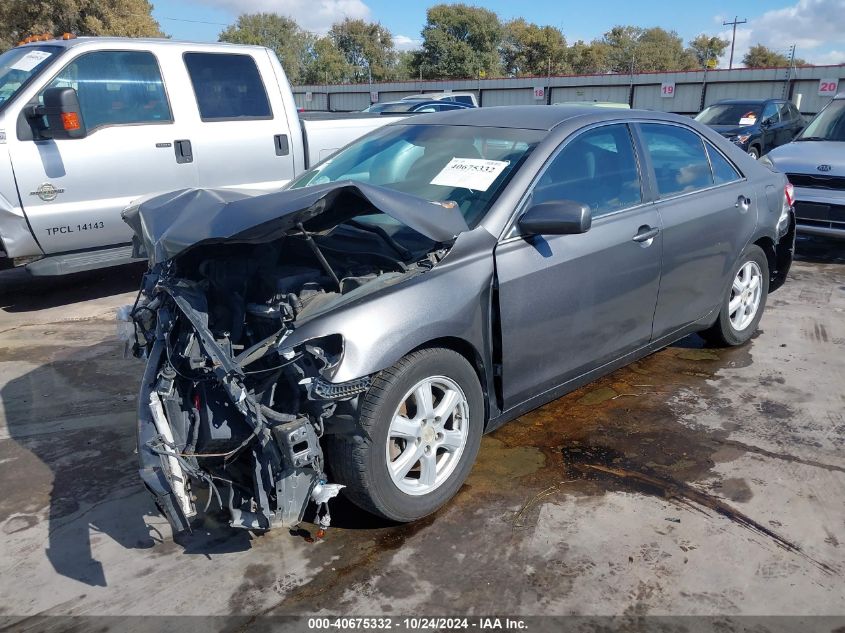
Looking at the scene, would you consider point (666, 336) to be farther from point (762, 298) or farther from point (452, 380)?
point (452, 380)

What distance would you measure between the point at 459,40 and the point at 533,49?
7.86 meters

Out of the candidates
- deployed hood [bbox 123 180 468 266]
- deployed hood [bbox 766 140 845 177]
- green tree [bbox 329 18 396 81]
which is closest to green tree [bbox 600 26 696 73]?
green tree [bbox 329 18 396 81]

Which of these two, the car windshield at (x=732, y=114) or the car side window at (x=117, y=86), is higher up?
the car side window at (x=117, y=86)

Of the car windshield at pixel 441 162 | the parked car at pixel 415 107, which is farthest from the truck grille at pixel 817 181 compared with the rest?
the parked car at pixel 415 107

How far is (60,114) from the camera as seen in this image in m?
5.67

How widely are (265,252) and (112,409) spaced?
1765mm

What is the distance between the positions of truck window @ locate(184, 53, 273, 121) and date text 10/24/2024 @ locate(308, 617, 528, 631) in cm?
543

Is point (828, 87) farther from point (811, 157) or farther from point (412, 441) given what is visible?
point (412, 441)

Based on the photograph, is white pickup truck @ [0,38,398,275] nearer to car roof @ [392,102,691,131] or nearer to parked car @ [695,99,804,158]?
car roof @ [392,102,691,131]

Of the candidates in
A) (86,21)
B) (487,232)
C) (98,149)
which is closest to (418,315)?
(487,232)

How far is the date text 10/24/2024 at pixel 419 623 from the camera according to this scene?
2.50 m

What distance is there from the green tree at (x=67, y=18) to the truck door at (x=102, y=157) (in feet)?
117

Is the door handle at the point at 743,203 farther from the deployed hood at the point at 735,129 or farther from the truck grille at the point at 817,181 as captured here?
the deployed hood at the point at 735,129

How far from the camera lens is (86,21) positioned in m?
37.4
